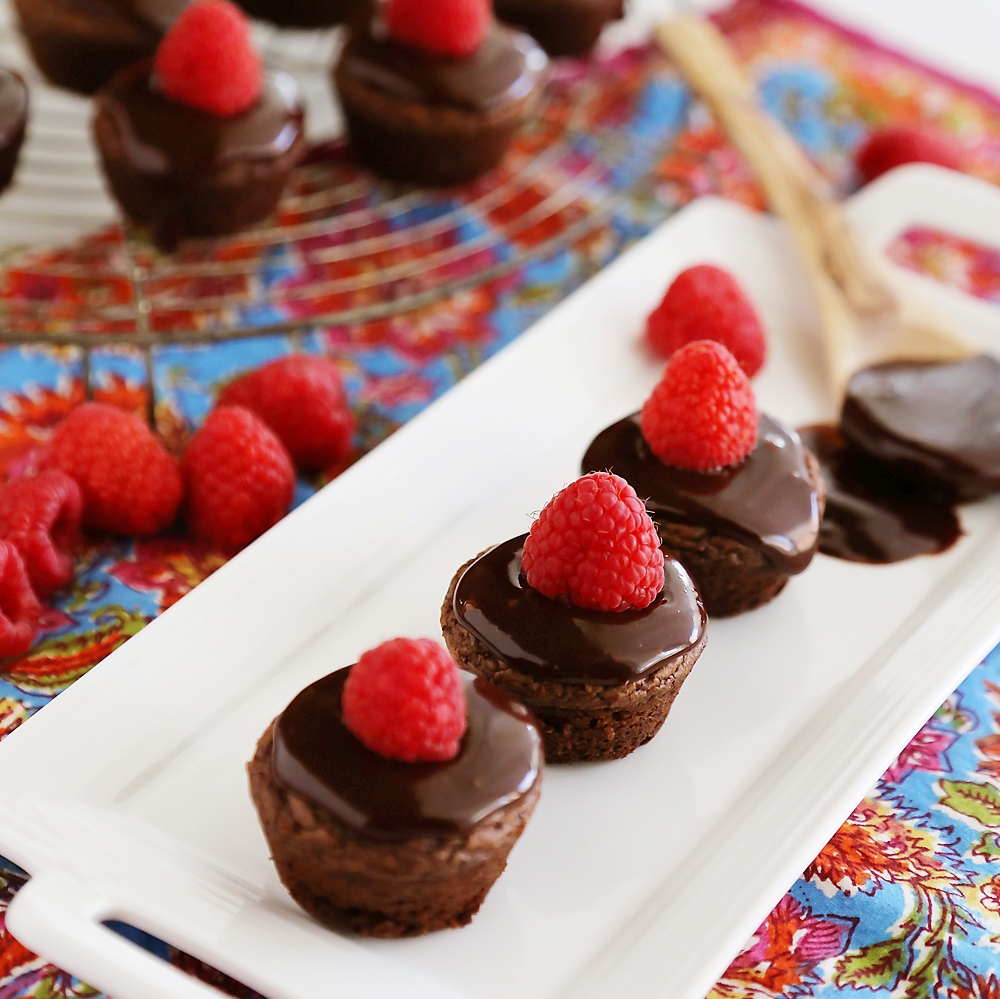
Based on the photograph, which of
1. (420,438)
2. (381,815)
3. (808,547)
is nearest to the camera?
(381,815)

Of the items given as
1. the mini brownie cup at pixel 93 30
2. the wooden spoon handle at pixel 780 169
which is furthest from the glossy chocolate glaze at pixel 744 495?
the mini brownie cup at pixel 93 30

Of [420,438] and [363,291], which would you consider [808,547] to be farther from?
[363,291]

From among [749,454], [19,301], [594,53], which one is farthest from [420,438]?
[594,53]

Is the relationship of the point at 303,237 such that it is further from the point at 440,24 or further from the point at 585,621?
the point at 585,621

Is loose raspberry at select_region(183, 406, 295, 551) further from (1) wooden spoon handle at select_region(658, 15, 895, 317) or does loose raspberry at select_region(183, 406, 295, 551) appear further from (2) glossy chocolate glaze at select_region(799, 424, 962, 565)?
(1) wooden spoon handle at select_region(658, 15, 895, 317)

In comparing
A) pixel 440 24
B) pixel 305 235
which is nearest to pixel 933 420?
pixel 440 24

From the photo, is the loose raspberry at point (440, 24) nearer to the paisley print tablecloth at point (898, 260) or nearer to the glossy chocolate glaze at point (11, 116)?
the paisley print tablecloth at point (898, 260)
